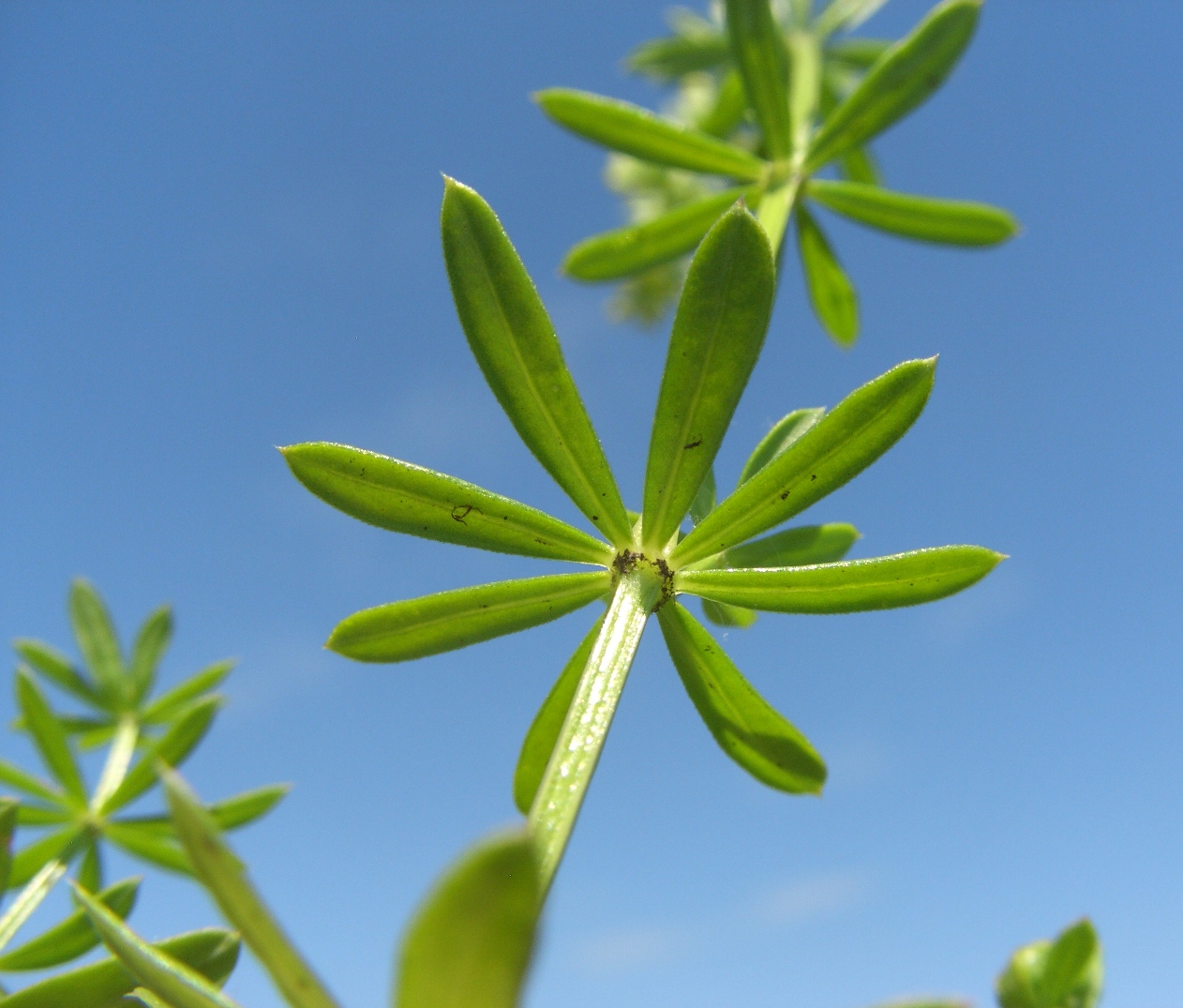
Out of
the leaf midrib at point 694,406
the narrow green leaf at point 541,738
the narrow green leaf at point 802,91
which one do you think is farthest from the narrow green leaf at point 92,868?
the narrow green leaf at point 802,91

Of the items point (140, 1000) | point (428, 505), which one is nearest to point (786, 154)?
point (428, 505)

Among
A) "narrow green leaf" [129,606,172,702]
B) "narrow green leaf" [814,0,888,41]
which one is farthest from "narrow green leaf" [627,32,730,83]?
"narrow green leaf" [129,606,172,702]

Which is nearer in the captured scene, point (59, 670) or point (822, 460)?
point (822, 460)

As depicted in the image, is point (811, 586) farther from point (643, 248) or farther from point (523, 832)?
point (643, 248)

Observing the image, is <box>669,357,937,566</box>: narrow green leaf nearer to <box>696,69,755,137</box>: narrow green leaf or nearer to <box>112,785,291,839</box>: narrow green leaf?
<box>112,785,291,839</box>: narrow green leaf

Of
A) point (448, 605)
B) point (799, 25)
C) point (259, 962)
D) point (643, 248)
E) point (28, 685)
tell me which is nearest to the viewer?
point (259, 962)

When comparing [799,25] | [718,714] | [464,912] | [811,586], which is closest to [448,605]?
[718,714]

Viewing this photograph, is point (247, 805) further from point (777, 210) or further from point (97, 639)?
point (777, 210)
